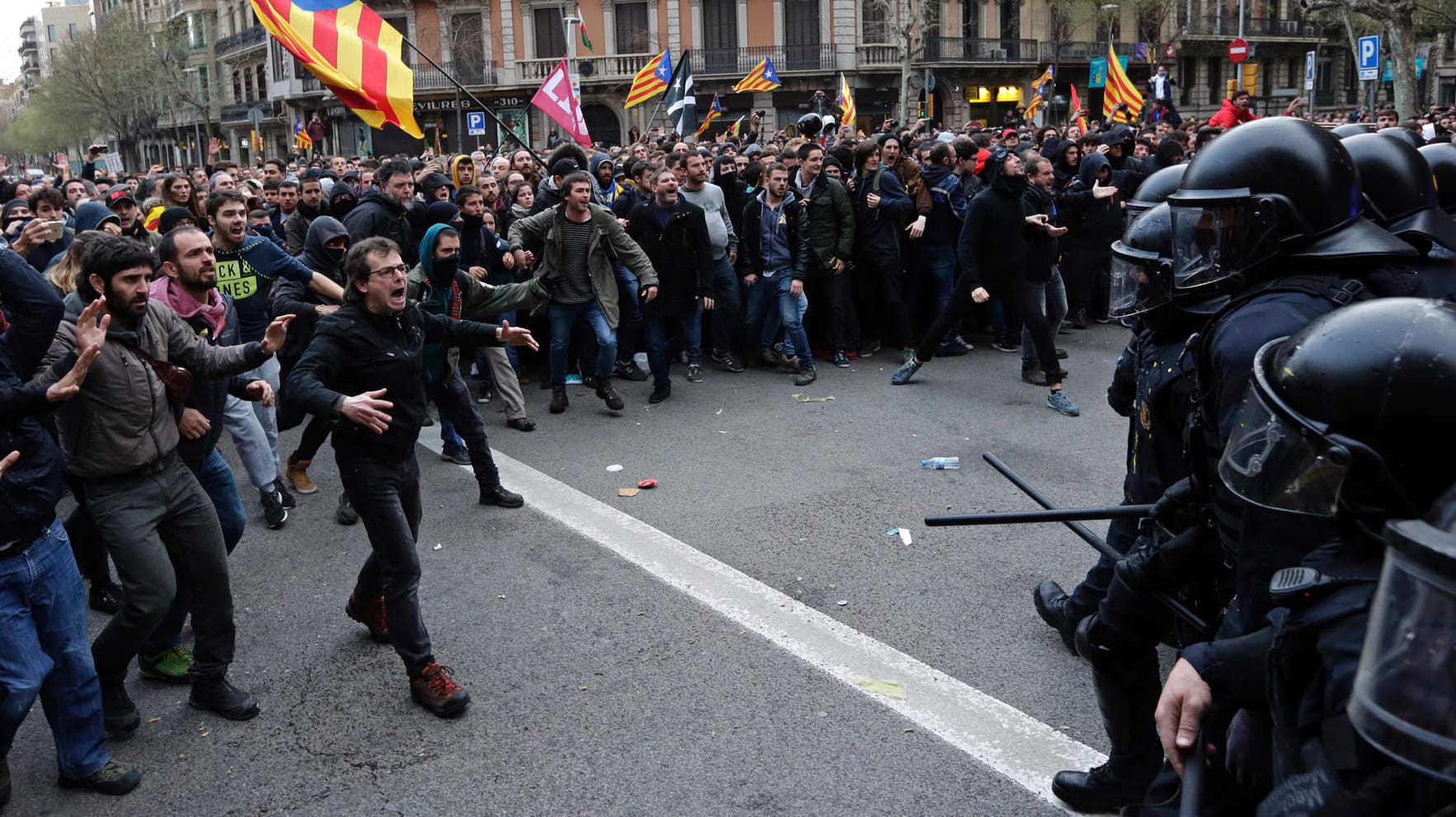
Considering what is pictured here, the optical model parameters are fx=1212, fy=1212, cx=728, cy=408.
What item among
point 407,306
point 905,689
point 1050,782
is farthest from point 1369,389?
point 407,306

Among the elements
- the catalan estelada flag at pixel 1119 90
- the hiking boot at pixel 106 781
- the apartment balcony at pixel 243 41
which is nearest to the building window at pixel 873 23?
the catalan estelada flag at pixel 1119 90

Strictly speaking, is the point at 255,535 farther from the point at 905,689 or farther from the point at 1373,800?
the point at 1373,800

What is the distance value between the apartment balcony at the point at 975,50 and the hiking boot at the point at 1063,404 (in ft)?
134

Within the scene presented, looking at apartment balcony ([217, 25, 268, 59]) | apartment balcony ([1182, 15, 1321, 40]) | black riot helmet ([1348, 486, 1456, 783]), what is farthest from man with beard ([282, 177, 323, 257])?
apartment balcony ([217, 25, 268, 59])

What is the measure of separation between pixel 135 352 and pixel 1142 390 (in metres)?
3.36

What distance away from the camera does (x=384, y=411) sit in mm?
4477

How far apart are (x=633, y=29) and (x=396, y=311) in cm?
4420

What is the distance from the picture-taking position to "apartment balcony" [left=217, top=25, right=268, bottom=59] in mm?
55844

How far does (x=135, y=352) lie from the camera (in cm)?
423

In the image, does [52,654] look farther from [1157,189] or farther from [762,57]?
[762,57]

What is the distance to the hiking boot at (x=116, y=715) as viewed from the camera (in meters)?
4.29

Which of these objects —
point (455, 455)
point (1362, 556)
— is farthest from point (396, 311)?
point (1362, 556)

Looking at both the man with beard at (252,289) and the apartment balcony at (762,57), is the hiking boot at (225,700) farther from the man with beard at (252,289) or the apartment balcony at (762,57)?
the apartment balcony at (762,57)

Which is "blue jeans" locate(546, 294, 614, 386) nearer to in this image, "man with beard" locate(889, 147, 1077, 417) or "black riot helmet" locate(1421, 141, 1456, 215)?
"man with beard" locate(889, 147, 1077, 417)
